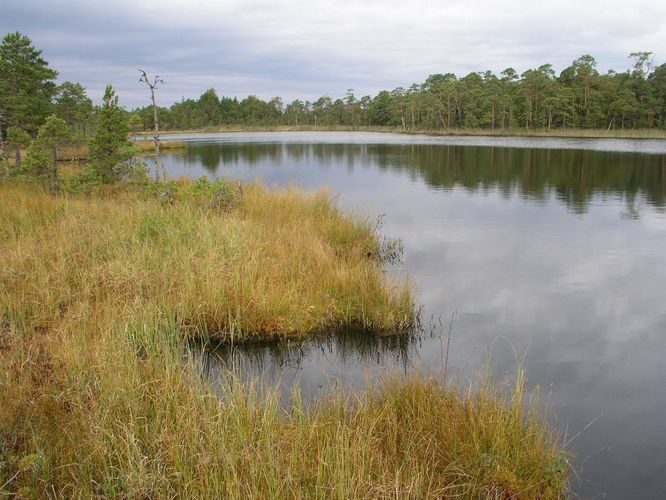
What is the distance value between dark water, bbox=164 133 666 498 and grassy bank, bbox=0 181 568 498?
1.71 feet

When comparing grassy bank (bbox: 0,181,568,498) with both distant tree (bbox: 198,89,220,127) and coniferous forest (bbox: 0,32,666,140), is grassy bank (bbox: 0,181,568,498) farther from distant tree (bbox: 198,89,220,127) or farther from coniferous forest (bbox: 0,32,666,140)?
distant tree (bbox: 198,89,220,127)

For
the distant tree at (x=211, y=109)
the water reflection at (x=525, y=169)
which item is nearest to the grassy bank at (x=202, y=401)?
the water reflection at (x=525, y=169)

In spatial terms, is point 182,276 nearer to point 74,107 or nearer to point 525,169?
point 525,169

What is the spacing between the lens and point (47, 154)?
500 inches

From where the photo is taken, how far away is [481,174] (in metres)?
27.1

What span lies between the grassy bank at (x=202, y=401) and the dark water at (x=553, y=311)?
1.71 feet

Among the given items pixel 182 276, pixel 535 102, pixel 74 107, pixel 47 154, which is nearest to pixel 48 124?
pixel 47 154

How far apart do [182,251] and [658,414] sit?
6.12 m

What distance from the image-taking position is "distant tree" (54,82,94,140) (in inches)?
1688

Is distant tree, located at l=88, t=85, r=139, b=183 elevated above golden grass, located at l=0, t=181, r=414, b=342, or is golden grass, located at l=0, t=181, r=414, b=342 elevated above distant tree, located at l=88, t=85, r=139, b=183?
distant tree, located at l=88, t=85, r=139, b=183

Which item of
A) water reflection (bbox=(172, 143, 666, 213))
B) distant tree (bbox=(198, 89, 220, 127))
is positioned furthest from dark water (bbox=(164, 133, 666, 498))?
distant tree (bbox=(198, 89, 220, 127))

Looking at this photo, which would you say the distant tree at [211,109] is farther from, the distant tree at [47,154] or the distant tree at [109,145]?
the distant tree at [47,154]

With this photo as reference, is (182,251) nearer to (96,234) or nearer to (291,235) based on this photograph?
(96,234)

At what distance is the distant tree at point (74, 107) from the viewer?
42.9m
